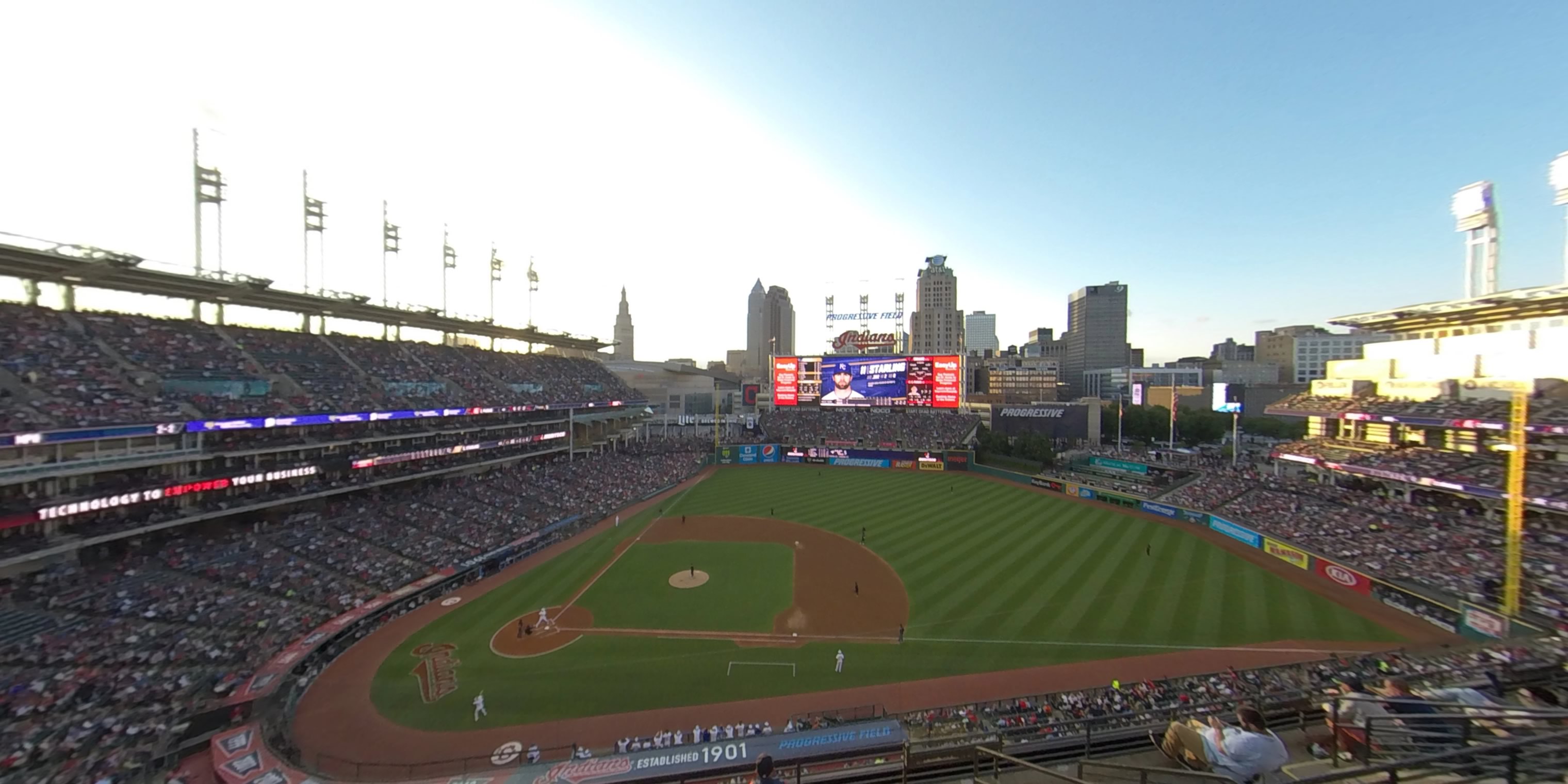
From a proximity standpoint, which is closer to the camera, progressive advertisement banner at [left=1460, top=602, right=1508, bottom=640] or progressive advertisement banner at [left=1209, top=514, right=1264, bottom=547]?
progressive advertisement banner at [left=1460, top=602, right=1508, bottom=640]

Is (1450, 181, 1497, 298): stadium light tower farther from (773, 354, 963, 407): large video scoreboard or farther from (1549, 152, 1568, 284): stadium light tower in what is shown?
(773, 354, 963, 407): large video scoreboard

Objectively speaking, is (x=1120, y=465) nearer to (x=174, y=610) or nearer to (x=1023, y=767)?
(x=1023, y=767)

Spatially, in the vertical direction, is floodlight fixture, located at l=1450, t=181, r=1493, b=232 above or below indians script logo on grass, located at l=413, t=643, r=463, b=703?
above

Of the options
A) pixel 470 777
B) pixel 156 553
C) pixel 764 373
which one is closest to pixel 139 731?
pixel 470 777

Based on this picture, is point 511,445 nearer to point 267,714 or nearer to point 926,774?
point 267,714

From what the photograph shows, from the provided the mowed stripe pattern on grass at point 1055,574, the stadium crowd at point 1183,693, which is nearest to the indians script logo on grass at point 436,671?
the stadium crowd at point 1183,693

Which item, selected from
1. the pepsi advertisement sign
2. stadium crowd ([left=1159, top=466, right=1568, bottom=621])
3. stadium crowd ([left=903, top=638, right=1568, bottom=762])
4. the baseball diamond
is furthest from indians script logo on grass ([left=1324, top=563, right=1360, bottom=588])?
the pepsi advertisement sign
